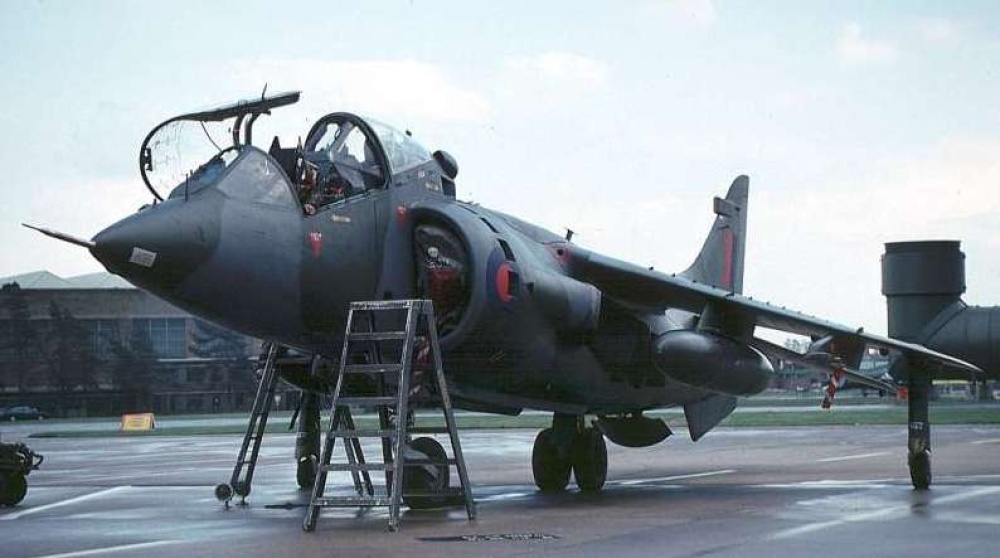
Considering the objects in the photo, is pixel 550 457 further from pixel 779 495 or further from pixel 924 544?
pixel 924 544

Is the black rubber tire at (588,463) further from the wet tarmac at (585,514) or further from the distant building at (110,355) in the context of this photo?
the distant building at (110,355)

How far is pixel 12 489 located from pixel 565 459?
6.42 m

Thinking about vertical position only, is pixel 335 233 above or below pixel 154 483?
above

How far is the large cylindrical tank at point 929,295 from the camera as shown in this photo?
2652 centimetres

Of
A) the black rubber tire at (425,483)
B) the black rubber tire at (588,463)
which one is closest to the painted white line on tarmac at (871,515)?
the black rubber tire at (425,483)

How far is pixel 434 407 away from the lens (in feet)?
48.9

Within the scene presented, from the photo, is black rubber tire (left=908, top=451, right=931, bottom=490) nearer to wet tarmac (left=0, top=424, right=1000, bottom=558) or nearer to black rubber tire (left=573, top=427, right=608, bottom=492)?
wet tarmac (left=0, top=424, right=1000, bottom=558)

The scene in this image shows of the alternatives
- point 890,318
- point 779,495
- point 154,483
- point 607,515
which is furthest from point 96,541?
point 890,318

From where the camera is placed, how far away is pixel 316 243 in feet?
41.2

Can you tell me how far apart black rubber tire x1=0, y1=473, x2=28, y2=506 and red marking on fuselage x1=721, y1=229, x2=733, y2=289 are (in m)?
11.0

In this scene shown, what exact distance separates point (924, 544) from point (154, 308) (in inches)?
2511

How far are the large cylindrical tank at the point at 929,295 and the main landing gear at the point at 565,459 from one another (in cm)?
1231

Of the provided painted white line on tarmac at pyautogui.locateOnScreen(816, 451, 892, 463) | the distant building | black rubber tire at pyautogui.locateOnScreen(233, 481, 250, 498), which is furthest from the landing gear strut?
the distant building

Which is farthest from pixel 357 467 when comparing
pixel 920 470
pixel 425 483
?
pixel 920 470
